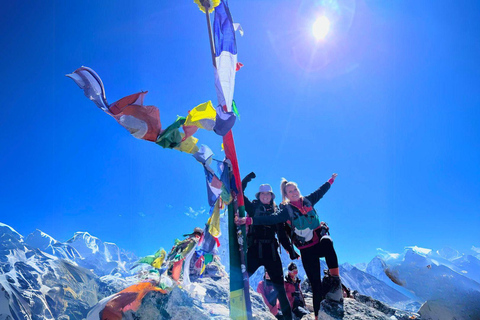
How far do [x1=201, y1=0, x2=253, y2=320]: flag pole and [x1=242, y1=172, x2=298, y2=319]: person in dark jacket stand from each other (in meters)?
0.36

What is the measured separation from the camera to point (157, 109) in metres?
4.18

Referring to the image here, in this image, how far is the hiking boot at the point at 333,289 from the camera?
4.62m

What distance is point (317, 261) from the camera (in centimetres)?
486

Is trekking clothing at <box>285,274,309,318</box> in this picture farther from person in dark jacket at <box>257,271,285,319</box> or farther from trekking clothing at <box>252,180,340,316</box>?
trekking clothing at <box>252,180,340,316</box>

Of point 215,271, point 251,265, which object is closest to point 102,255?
point 215,271

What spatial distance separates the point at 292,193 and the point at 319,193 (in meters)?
0.62

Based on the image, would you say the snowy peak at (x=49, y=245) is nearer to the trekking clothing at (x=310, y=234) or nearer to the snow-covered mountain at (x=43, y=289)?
the snow-covered mountain at (x=43, y=289)

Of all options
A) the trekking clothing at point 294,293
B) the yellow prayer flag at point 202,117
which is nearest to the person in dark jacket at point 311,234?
the trekking clothing at point 294,293

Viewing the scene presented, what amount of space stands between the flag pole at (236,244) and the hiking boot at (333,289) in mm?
1732

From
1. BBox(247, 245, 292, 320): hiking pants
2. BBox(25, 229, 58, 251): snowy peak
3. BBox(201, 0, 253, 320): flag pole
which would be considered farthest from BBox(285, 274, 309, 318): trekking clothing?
BBox(25, 229, 58, 251): snowy peak

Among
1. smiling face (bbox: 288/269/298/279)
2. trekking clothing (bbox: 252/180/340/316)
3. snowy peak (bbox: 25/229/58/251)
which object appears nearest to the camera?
trekking clothing (bbox: 252/180/340/316)

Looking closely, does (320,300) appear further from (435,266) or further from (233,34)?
(233,34)

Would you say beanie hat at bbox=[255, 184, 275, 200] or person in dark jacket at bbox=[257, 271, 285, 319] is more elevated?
beanie hat at bbox=[255, 184, 275, 200]

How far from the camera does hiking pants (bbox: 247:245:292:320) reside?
4.39 m
